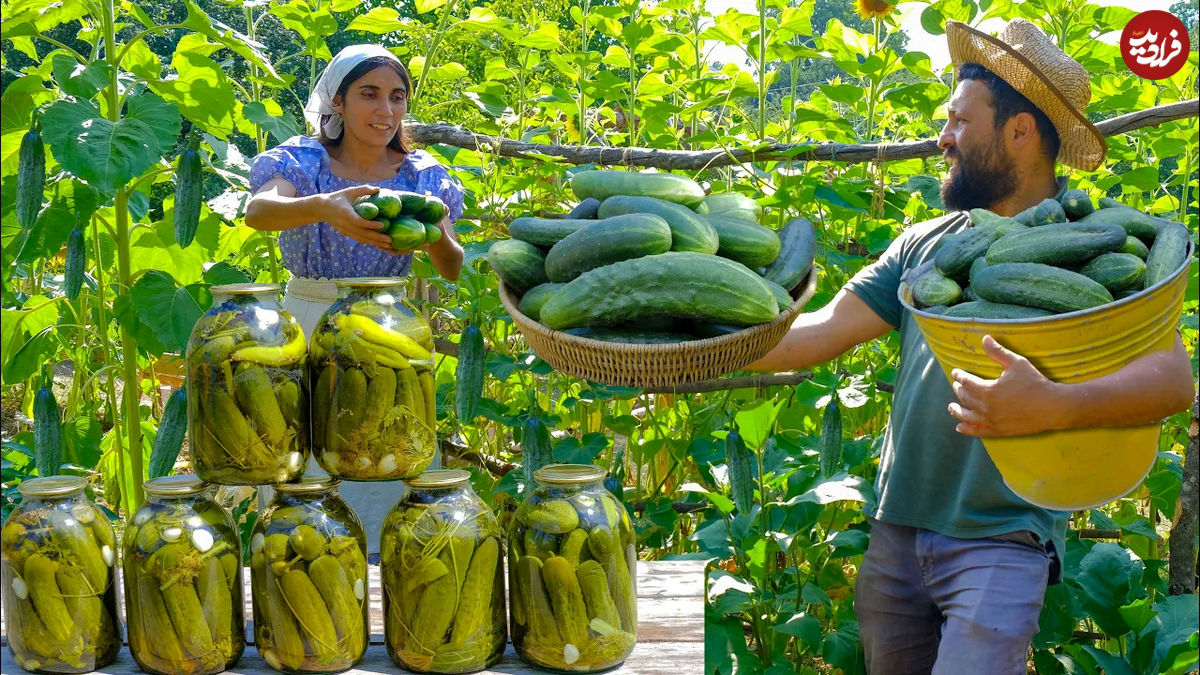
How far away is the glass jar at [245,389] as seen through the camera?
152 centimetres

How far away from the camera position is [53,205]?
2.28 m

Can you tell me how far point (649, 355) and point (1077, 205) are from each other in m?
0.69

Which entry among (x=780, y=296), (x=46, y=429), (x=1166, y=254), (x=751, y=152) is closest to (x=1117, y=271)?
(x=1166, y=254)

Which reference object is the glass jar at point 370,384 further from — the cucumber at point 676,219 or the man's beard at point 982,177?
the man's beard at point 982,177

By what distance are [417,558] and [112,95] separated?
1.26 metres

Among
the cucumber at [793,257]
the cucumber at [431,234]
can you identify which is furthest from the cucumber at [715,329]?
the cucumber at [431,234]

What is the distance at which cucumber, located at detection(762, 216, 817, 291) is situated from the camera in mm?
2064

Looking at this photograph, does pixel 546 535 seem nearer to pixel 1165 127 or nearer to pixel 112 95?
pixel 112 95

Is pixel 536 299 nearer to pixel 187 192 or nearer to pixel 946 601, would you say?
pixel 187 192

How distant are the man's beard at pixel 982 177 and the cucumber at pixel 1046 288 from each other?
785 mm

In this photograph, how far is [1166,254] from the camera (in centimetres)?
156

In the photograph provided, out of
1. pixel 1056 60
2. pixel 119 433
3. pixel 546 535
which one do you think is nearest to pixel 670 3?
pixel 1056 60

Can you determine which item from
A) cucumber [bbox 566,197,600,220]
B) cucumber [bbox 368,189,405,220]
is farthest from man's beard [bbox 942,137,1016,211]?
cucumber [bbox 368,189,405,220]

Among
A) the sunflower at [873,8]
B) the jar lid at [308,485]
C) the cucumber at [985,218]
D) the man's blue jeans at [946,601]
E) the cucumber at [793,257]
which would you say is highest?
→ the sunflower at [873,8]
